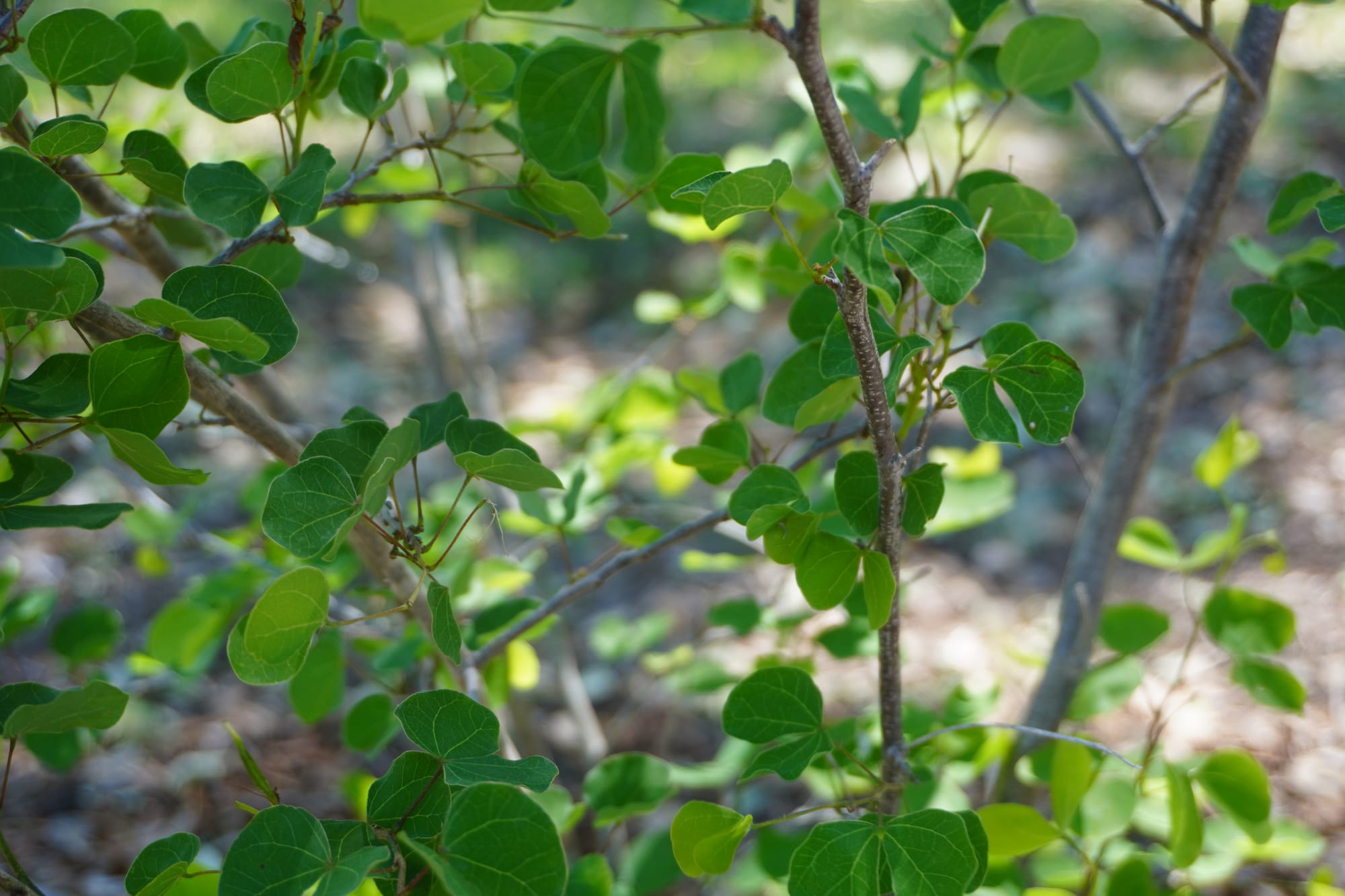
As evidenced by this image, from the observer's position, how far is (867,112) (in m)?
0.69

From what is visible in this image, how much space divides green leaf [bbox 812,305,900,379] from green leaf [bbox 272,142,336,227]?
12.1 inches

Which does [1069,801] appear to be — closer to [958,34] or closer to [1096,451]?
[958,34]

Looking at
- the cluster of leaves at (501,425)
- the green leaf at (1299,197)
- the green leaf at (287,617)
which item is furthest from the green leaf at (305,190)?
the green leaf at (1299,197)

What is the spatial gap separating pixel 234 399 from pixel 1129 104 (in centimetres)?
417

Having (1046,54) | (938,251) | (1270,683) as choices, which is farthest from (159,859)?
(1270,683)

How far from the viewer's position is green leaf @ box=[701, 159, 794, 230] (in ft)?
1.40

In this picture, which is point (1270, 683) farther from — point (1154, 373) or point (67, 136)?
point (67, 136)

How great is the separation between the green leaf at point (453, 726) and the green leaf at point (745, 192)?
289mm

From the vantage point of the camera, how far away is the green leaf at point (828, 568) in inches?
22.2

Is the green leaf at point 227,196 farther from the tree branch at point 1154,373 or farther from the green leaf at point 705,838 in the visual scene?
the tree branch at point 1154,373

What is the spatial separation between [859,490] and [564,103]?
11.7 inches

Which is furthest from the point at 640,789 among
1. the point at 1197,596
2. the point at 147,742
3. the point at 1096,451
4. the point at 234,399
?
the point at 1096,451

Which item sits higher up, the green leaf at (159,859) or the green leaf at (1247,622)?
the green leaf at (159,859)

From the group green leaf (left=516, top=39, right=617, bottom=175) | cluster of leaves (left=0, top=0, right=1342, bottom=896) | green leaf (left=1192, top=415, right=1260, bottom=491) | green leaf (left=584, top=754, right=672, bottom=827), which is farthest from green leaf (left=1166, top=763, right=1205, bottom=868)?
green leaf (left=516, top=39, right=617, bottom=175)
